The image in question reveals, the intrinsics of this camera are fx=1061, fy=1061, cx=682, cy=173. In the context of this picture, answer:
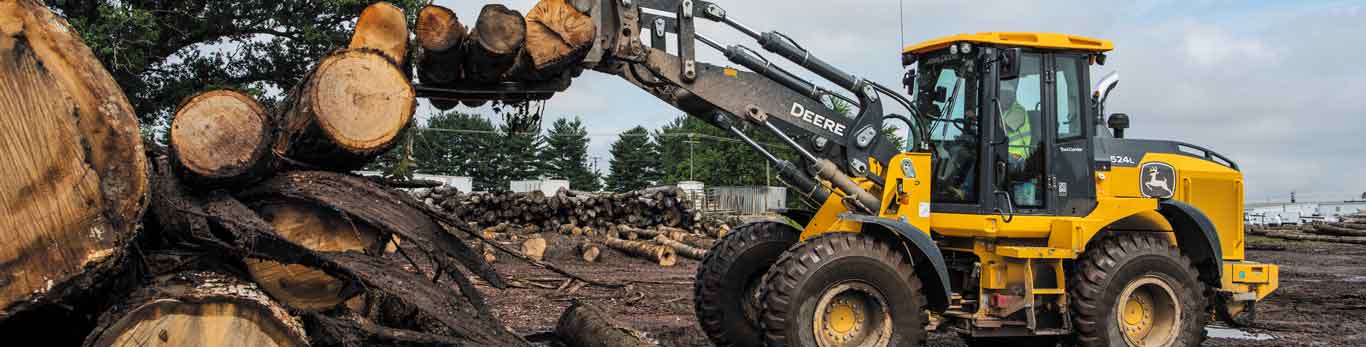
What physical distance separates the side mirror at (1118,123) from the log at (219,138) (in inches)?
231

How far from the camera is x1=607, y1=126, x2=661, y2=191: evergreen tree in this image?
70.6 meters

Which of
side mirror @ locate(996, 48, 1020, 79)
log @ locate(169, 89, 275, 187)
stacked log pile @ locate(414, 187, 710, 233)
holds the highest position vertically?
side mirror @ locate(996, 48, 1020, 79)

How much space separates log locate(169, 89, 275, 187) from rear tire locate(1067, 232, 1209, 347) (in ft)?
17.0

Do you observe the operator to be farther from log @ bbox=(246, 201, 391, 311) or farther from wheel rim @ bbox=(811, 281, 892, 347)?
log @ bbox=(246, 201, 391, 311)

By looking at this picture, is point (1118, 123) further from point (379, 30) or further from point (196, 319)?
point (196, 319)

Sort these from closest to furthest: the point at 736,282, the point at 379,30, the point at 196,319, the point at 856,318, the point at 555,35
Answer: the point at 196,319 → the point at 379,30 → the point at 555,35 → the point at 856,318 → the point at 736,282

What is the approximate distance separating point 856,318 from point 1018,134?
1.92 m

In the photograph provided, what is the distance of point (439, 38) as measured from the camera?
562 centimetres

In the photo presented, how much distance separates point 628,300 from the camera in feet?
35.9

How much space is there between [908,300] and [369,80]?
3.36m

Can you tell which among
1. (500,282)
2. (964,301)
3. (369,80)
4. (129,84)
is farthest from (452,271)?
(129,84)

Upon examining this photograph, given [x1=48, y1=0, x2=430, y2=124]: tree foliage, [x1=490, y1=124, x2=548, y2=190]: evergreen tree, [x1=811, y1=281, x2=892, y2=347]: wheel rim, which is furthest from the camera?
[x1=490, y1=124, x2=548, y2=190]: evergreen tree

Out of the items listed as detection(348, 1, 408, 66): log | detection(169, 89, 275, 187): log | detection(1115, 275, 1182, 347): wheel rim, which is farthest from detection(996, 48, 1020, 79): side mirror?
detection(169, 89, 275, 187): log

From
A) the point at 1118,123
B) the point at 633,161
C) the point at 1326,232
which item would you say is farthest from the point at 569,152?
the point at 1118,123
